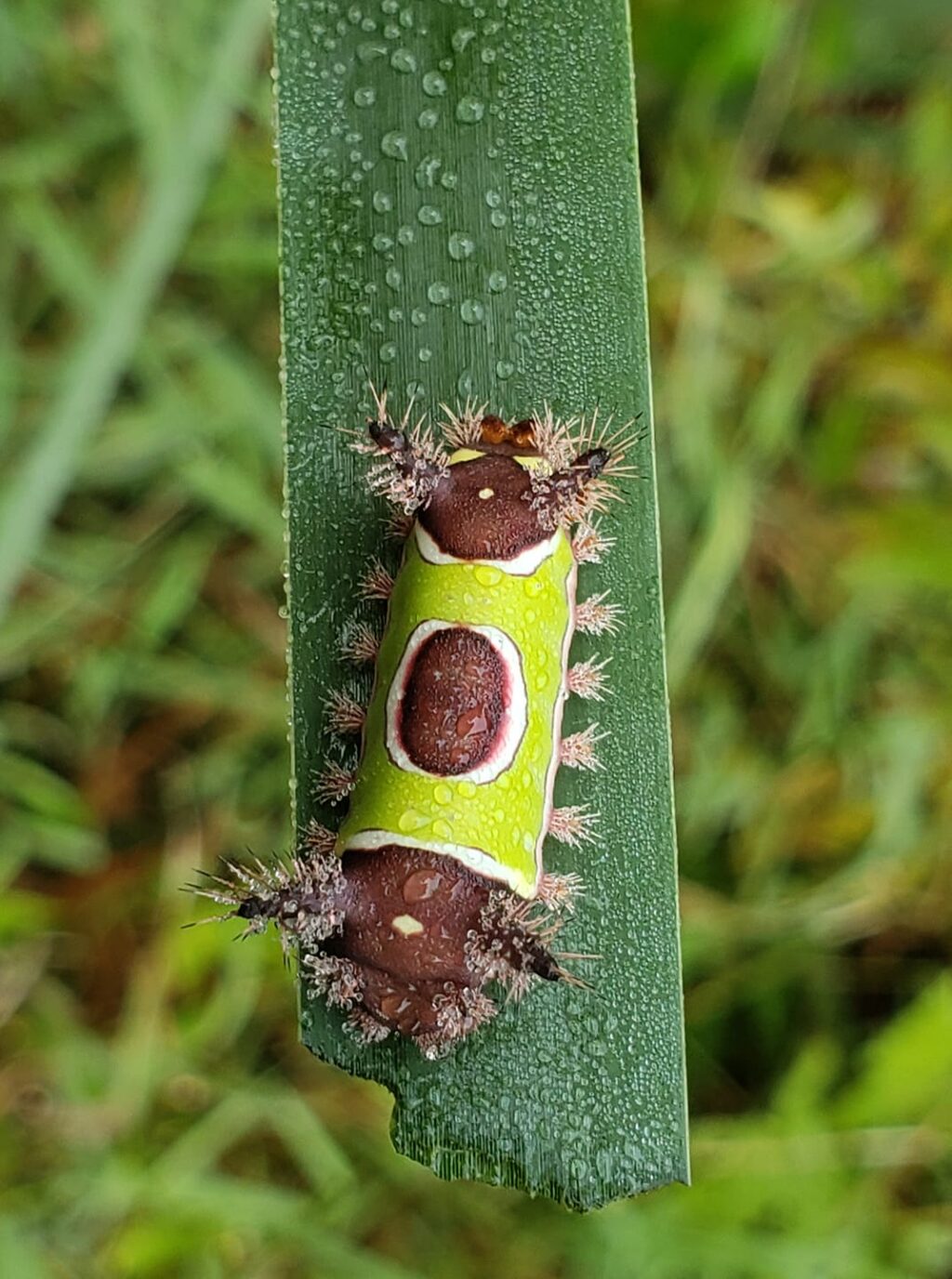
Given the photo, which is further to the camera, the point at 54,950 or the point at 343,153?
the point at 54,950

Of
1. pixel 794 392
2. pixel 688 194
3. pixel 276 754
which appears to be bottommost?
pixel 276 754

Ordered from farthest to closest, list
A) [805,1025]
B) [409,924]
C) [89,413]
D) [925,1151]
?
[805,1025] < [925,1151] < [89,413] < [409,924]

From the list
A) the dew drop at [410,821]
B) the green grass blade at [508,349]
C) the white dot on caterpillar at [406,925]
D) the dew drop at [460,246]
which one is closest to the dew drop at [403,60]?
the green grass blade at [508,349]

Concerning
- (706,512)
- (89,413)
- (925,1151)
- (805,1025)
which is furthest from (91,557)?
(925,1151)

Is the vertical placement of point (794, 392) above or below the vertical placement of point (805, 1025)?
above

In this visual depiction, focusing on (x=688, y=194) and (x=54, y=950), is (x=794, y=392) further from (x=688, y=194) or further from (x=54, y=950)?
(x=54, y=950)

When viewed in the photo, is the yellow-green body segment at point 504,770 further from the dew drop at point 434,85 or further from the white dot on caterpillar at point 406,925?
the dew drop at point 434,85

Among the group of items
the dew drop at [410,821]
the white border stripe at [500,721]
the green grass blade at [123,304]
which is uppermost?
the green grass blade at [123,304]

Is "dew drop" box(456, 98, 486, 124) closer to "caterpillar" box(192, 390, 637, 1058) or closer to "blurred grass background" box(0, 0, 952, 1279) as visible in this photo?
"caterpillar" box(192, 390, 637, 1058)

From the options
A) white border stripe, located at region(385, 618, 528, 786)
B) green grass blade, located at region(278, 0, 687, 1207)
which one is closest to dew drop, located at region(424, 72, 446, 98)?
green grass blade, located at region(278, 0, 687, 1207)
